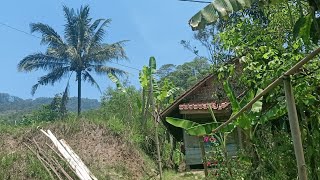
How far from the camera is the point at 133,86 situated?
23219mm

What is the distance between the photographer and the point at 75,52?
2520 centimetres

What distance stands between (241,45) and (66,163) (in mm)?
6281

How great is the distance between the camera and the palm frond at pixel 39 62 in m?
24.4

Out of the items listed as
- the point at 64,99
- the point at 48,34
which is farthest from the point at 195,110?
the point at 48,34

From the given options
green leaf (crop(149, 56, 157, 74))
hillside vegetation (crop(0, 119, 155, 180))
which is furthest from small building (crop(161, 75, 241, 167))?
green leaf (crop(149, 56, 157, 74))

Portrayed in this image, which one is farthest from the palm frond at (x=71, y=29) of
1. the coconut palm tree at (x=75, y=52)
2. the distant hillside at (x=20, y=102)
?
the distant hillside at (x=20, y=102)

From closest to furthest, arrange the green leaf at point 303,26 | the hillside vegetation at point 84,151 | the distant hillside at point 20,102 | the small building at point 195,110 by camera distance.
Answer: the green leaf at point 303,26, the hillside vegetation at point 84,151, the small building at point 195,110, the distant hillside at point 20,102

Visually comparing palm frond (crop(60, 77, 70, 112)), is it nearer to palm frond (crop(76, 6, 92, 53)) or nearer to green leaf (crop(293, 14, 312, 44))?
palm frond (crop(76, 6, 92, 53))

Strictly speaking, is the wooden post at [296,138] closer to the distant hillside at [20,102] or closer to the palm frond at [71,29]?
the palm frond at [71,29]

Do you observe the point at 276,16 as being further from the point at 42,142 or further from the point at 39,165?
the point at 42,142

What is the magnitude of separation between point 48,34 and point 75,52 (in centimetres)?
209

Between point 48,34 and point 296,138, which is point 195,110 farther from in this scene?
point 48,34

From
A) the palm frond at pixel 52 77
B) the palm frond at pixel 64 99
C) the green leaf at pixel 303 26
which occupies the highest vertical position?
the palm frond at pixel 52 77

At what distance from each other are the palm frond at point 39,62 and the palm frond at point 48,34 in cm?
95
